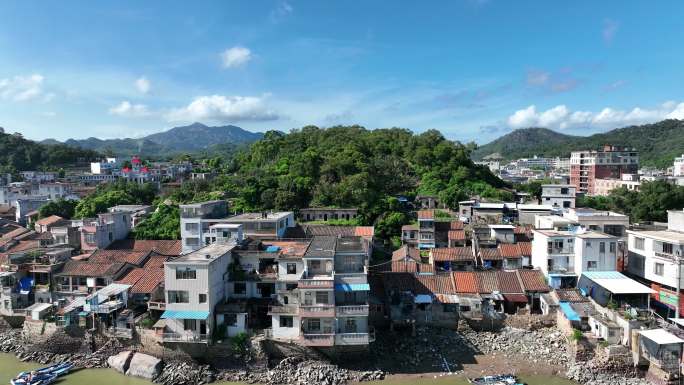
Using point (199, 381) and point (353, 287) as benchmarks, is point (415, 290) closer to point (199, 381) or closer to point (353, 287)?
point (353, 287)

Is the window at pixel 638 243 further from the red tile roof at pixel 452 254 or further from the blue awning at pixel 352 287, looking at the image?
the blue awning at pixel 352 287

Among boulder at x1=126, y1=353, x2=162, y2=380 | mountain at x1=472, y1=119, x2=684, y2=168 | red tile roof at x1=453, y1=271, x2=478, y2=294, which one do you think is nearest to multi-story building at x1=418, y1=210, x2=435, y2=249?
red tile roof at x1=453, y1=271, x2=478, y2=294

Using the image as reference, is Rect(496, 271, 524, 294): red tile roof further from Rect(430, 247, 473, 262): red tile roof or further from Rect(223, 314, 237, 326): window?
Rect(223, 314, 237, 326): window

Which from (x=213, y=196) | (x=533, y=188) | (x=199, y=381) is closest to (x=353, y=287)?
(x=199, y=381)

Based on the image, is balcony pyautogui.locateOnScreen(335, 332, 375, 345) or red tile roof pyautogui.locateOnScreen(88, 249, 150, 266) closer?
balcony pyautogui.locateOnScreen(335, 332, 375, 345)

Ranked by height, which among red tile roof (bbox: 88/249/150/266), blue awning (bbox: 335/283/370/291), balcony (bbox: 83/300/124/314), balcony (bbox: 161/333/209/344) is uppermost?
red tile roof (bbox: 88/249/150/266)

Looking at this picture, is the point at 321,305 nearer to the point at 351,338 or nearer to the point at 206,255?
the point at 351,338

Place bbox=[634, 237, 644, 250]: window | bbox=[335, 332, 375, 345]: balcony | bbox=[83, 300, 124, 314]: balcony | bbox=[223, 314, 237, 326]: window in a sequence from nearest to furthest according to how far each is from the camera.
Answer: bbox=[335, 332, 375, 345]: balcony
bbox=[223, 314, 237, 326]: window
bbox=[83, 300, 124, 314]: balcony
bbox=[634, 237, 644, 250]: window
